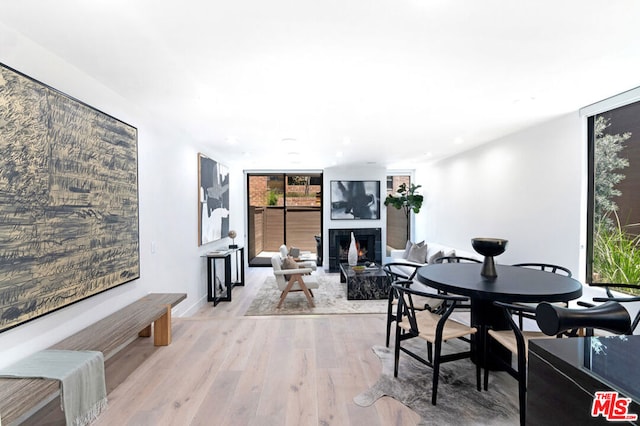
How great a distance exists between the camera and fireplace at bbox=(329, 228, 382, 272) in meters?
7.32

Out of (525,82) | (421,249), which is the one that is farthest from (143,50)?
(421,249)

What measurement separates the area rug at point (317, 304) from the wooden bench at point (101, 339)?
71.7 inches

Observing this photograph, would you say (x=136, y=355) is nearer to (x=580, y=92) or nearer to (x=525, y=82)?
(x=525, y=82)

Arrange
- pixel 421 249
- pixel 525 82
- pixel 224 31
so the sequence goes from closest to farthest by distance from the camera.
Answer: pixel 224 31, pixel 525 82, pixel 421 249

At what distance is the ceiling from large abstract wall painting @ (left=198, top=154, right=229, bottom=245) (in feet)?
4.58

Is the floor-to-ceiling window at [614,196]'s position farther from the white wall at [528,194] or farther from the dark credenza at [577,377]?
the dark credenza at [577,377]

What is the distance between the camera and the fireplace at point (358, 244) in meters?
7.32

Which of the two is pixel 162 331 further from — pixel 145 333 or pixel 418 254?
pixel 418 254

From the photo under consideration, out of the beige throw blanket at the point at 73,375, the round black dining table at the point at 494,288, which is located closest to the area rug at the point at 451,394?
the round black dining table at the point at 494,288

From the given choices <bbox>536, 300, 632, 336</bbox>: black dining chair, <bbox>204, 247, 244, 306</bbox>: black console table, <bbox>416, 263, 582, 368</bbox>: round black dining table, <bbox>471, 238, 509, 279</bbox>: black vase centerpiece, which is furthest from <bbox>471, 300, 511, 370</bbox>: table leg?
<bbox>204, 247, 244, 306</bbox>: black console table

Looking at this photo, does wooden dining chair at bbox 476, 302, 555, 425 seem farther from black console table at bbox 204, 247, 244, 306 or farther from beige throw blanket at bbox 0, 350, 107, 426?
black console table at bbox 204, 247, 244, 306

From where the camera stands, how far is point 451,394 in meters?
2.11

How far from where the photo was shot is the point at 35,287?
183cm

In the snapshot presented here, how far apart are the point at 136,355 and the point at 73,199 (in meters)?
1.45
